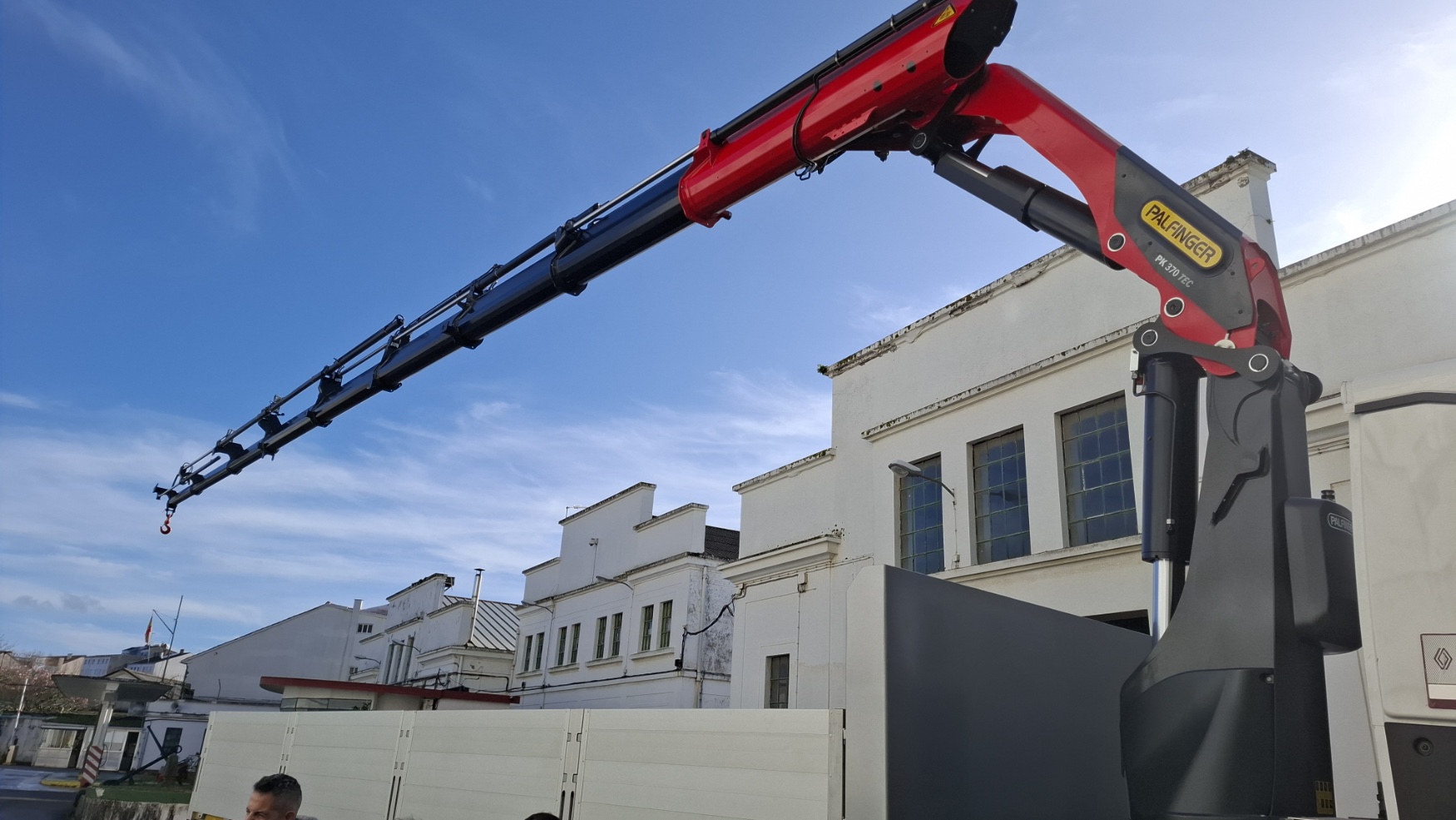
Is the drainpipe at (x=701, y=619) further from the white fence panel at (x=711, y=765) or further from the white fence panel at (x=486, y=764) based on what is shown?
the white fence panel at (x=711, y=765)

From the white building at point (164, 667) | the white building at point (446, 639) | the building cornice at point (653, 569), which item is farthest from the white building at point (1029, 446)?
the white building at point (164, 667)

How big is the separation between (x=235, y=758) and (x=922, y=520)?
1025 cm

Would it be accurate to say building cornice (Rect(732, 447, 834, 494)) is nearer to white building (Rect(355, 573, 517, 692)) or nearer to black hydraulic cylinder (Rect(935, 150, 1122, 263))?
black hydraulic cylinder (Rect(935, 150, 1122, 263))

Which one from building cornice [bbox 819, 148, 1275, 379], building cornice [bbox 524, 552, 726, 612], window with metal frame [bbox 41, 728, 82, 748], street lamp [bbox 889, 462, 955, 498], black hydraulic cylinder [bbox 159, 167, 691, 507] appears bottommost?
window with metal frame [bbox 41, 728, 82, 748]

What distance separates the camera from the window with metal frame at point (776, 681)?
1465 centimetres

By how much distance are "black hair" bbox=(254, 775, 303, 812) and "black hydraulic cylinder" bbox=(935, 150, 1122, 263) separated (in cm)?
509

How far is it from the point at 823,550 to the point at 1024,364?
444cm

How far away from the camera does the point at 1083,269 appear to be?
38.0 feet

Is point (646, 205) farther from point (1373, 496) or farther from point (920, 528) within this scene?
point (920, 528)

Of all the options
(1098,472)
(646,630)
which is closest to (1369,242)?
(1098,472)

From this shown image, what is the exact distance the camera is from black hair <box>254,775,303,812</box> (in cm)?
461

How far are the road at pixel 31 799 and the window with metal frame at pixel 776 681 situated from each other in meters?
20.4

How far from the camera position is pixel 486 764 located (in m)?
7.70

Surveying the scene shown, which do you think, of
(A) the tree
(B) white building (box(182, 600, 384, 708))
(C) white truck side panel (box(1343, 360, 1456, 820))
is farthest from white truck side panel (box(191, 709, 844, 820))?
(A) the tree
